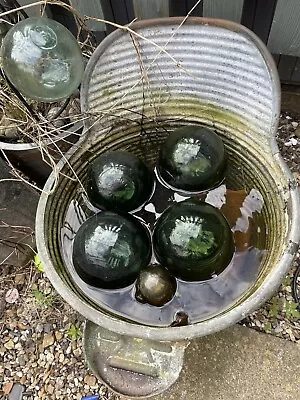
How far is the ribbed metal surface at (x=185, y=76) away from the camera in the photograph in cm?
141

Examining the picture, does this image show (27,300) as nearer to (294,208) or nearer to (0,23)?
(0,23)

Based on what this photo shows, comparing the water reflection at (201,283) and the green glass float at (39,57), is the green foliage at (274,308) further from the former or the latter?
the green glass float at (39,57)

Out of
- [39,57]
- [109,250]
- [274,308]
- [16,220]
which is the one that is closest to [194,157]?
[109,250]

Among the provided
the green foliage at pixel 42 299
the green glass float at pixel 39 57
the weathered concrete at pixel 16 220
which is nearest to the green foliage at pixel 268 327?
the green foliage at pixel 42 299

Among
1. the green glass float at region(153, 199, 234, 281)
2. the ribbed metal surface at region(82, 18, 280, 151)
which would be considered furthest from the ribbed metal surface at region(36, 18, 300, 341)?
the green glass float at region(153, 199, 234, 281)

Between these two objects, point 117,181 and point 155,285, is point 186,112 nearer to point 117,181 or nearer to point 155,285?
point 117,181

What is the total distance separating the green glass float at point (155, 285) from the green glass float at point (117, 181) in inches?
7.9

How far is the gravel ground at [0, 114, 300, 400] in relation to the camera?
6.08 ft

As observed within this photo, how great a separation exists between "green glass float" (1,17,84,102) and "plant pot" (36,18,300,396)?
0.34 ft

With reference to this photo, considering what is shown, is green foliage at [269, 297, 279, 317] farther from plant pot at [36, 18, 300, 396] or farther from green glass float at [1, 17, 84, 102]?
green glass float at [1, 17, 84, 102]

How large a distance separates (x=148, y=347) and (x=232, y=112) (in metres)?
0.77

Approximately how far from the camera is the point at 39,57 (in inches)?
52.7

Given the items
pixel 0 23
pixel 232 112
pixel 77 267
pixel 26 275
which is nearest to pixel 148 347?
pixel 77 267

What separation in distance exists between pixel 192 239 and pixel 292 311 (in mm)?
675
